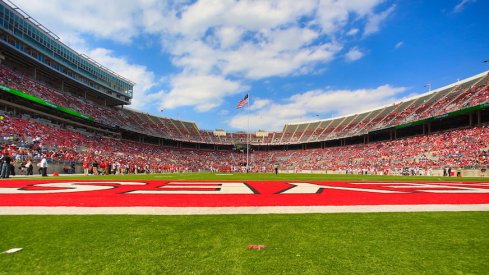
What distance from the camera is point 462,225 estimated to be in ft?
14.8

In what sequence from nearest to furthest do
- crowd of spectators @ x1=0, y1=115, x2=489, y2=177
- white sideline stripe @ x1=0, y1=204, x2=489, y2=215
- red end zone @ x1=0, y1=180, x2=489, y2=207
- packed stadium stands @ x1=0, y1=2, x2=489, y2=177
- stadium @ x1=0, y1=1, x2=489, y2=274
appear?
stadium @ x1=0, y1=1, x2=489, y2=274 → white sideline stripe @ x1=0, y1=204, x2=489, y2=215 → red end zone @ x1=0, y1=180, x2=489, y2=207 → crowd of spectators @ x1=0, y1=115, x2=489, y2=177 → packed stadium stands @ x1=0, y1=2, x2=489, y2=177

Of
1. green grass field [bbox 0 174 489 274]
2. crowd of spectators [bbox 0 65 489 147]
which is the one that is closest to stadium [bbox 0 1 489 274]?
green grass field [bbox 0 174 489 274]

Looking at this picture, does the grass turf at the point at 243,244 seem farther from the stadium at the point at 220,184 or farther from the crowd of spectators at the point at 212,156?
the crowd of spectators at the point at 212,156

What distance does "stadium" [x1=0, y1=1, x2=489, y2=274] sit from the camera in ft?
10.1

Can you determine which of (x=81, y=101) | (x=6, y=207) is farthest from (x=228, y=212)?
(x=81, y=101)

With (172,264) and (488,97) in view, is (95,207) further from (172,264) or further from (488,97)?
(488,97)

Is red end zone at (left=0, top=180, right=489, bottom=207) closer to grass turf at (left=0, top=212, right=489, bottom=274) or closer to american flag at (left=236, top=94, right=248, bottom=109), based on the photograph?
grass turf at (left=0, top=212, right=489, bottom=274)

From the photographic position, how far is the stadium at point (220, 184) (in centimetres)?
308

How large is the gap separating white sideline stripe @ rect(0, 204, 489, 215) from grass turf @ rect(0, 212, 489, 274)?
49 cm

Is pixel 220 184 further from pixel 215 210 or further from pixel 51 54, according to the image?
pixel 51 54

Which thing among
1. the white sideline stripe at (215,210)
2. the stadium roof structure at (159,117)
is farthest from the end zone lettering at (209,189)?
the stadium roof structure at (159,117)

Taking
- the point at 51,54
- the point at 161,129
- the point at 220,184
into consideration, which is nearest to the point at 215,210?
the point at 220,184

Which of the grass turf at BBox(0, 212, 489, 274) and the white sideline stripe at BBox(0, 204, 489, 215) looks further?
the white sideline stripe at BBox(0, 204, 489, 215)

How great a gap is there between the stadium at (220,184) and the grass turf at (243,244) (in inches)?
1.0
